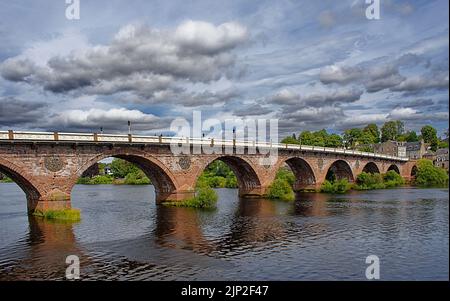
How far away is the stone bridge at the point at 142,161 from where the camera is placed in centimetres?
4022

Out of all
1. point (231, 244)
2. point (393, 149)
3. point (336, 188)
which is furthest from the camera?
point (393, 149)

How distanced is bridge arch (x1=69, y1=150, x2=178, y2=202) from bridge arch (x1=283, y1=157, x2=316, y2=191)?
3225 centimetres

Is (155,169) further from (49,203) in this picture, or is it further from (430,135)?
(430,135)

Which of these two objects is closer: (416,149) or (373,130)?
(416,149)

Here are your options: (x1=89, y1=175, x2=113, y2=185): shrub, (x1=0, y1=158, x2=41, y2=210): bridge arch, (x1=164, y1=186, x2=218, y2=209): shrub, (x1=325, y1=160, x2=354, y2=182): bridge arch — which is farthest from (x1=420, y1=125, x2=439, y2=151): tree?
(x1=0, y1=158, x2=41, y2=210): bridge arch

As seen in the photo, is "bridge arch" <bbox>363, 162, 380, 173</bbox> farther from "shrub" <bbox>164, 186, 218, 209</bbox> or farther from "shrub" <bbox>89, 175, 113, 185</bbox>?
"shrub" <bbox>89, 175, 113, 185</bbox>

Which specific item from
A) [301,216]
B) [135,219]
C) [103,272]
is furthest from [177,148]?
[103,272]

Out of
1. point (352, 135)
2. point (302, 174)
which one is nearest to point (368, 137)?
point (352, 135)

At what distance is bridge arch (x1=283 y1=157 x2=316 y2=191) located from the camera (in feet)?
266

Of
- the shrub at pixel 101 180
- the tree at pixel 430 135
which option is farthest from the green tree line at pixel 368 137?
the shrub at pixel 101 180

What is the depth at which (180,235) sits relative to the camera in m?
35.6

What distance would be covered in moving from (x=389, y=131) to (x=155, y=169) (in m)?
155

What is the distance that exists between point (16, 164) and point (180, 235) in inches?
692

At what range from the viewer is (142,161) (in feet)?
170
